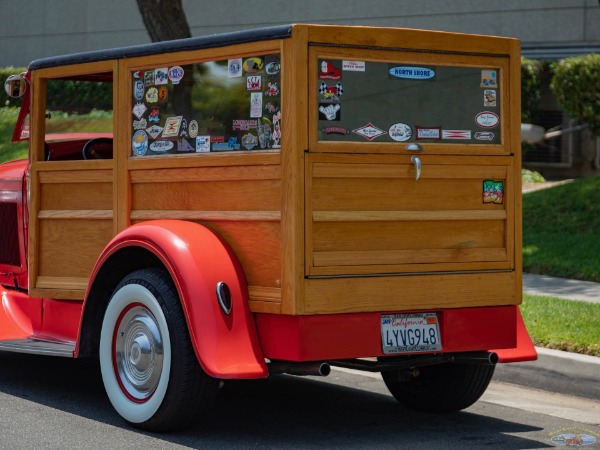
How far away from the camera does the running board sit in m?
6.62

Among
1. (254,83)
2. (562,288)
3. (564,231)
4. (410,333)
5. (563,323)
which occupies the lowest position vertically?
(563,323)

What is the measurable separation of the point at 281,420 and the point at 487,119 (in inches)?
79.0

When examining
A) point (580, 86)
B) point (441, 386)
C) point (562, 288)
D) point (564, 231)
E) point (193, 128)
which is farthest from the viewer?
point (580, 86)

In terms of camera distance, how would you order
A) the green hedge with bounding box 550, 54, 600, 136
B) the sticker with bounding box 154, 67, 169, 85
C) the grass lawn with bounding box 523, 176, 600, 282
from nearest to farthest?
1. the sticker with bounding box 154, 67, 169, 85
2. the grass lawn with bounding box 523, 176, 600, 282
3. the green hedge with bounding box 550, 54, 600, 136

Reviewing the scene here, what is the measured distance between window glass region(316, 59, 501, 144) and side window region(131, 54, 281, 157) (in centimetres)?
29

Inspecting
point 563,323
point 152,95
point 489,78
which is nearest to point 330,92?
point 489,78

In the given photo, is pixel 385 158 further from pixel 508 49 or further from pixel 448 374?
pixel 448 374

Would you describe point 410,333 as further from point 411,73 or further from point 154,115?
point 154,115

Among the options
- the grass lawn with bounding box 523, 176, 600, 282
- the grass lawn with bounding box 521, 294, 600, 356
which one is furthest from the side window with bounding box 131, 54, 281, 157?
the grass lawn with bounding box 523, 176, 600, 282

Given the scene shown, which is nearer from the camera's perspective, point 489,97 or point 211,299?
point 211,299

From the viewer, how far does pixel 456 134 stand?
248 inches

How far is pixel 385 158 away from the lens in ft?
19.8

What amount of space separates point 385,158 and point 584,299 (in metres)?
4.62

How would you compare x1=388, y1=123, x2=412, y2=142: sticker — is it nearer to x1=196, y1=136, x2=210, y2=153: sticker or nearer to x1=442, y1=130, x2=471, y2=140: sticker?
x1=442, y1=130, x2=471, y2=140: sticker
